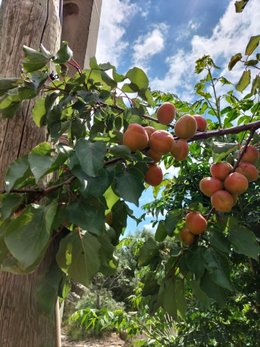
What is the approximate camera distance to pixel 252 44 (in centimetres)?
90

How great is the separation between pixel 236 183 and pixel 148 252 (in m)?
0.31

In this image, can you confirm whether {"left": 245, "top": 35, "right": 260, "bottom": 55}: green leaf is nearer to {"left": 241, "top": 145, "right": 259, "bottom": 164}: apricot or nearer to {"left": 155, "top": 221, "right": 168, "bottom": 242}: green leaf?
{"left": 241, "top": 145, "right": 259, "bottom": 164}: apricot

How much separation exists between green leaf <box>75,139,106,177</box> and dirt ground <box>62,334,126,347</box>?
5.80 meters

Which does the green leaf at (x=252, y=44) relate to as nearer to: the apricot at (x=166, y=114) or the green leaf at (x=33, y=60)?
the apricot at (x=166, y=114)

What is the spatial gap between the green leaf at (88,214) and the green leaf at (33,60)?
322 mm

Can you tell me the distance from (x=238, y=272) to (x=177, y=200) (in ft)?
1.63

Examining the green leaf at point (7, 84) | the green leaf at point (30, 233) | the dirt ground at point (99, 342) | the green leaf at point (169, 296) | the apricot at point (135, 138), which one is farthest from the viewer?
the dirt ground at point (99, 342)

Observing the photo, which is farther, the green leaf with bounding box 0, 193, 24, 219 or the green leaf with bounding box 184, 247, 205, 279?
the green leaf with bounding box 184, 247, 205, 279

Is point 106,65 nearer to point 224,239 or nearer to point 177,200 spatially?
point 224,239

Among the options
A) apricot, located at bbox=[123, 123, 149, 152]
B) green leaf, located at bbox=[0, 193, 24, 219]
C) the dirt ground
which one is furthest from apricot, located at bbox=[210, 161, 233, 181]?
the dirt ground

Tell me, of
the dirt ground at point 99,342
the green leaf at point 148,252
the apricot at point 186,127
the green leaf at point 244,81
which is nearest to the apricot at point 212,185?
the apricot at point 186,127

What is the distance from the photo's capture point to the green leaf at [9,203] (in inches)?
21.2

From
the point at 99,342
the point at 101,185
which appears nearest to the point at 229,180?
the point at 101,185

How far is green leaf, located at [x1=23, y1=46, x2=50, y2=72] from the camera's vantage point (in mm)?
711
